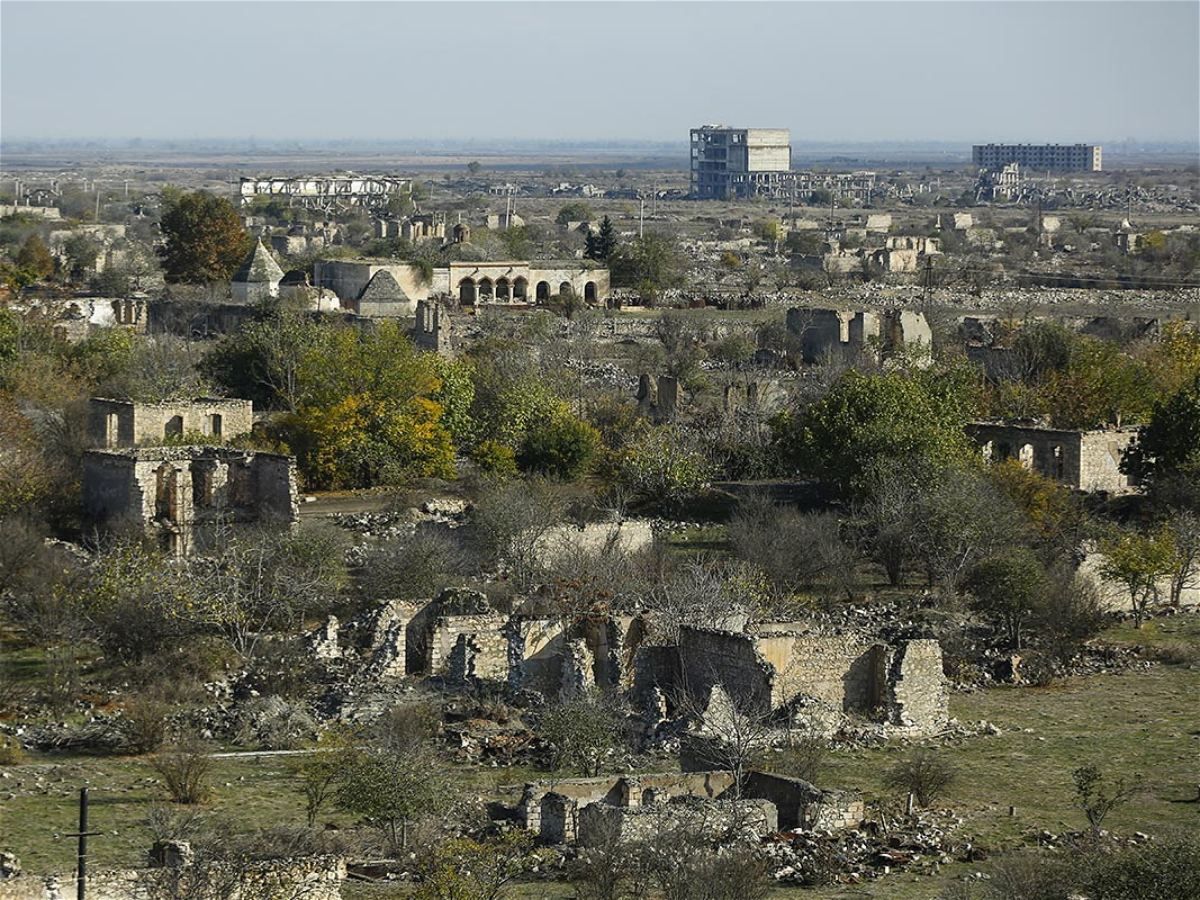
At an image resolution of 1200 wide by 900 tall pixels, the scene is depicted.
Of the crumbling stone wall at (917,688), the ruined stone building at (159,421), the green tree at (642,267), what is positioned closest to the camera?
the crumbling stone wall at (917,688)

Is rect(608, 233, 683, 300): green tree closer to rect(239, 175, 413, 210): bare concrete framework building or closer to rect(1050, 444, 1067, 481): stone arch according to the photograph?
rect(1050, 444, 1067, 481): stone arch

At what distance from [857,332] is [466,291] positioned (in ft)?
42.5

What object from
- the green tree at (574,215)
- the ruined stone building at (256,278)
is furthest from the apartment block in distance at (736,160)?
the ruined stone building at (256,278)

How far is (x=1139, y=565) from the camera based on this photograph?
2620 cm

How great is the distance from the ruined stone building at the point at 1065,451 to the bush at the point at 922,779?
583 inches

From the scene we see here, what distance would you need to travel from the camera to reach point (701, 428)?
3612 cm

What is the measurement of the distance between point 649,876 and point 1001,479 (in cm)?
1563

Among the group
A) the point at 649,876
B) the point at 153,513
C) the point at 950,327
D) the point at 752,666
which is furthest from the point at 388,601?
the point at 950,327

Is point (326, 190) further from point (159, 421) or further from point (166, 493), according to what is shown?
point (166, 493)

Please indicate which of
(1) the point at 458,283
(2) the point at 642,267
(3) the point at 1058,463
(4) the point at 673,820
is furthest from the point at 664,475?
(2) the point at 642,267

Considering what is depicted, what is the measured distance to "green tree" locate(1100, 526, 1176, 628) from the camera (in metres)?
26.2

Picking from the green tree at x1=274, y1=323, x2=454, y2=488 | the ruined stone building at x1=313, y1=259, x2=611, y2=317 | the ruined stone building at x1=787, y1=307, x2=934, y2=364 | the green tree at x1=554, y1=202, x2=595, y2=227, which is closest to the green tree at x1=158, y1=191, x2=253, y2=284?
the ruined stone building at x1=313, y1=259, x2=611, y2=317

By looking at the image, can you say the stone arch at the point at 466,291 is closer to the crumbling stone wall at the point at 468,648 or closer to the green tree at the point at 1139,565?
the green tree at the point at 1139,565

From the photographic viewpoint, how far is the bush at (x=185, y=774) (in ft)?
58.6
